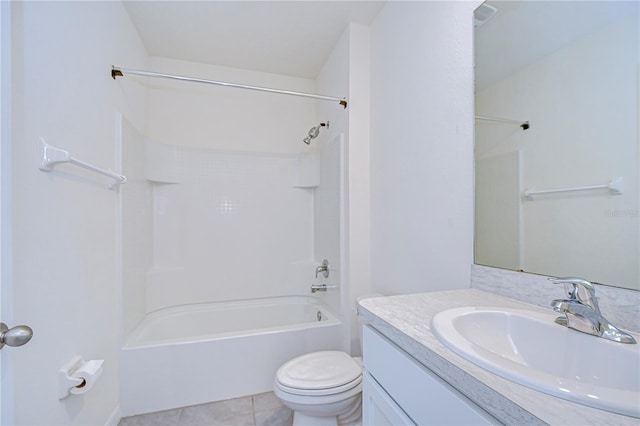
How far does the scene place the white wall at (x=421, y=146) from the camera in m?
1.17

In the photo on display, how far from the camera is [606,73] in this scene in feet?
2.37

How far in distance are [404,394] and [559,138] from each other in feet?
2.87

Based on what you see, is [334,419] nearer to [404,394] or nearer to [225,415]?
[225,415]

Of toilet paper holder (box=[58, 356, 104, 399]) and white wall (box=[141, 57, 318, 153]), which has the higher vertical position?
white wall (box=[141, 57, 318, 153])

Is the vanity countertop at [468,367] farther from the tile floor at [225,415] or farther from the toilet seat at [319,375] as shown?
the tile floor at [225,415]

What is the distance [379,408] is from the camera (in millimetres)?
762

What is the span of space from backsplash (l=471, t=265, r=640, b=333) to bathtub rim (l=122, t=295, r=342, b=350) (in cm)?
122

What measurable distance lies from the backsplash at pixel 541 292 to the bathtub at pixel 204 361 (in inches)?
48.0

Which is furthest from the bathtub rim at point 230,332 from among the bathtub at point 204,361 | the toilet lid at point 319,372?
the toilet lid at point 319,372

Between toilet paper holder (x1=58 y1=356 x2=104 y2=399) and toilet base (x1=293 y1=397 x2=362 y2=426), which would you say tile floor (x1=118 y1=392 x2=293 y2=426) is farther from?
toilet paper holder (x1=58 y1=356 x2=104 y2=399)

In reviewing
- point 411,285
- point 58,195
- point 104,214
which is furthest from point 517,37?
point 104,214

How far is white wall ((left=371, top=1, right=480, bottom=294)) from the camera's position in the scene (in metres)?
1.17

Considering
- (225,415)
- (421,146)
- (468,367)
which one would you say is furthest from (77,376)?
(421,146)

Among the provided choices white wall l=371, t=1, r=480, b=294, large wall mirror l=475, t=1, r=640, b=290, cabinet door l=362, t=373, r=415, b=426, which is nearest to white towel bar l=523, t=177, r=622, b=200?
large wall mirror l=475, t=1, r=640, b=290
